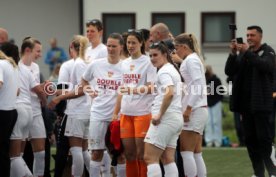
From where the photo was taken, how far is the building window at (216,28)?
29844mm

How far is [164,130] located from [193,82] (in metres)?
1.25

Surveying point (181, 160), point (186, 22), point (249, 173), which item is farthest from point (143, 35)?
point (186, 22)

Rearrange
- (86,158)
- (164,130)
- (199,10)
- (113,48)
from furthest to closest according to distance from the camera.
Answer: (199,10), (86,158), (113,48), (164,130)

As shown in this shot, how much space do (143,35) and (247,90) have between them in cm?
215

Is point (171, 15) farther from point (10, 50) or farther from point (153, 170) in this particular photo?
point (153, 170)

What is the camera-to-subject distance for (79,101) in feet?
45.9

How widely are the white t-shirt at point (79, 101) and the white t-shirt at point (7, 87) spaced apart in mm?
1528

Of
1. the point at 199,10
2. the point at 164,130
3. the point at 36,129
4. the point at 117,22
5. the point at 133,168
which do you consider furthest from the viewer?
the point at 117,22

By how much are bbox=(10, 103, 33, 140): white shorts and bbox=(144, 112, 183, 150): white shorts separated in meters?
2.02

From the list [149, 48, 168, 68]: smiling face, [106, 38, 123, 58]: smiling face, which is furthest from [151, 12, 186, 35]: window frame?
[149, 48, 168, 68]: smiling face

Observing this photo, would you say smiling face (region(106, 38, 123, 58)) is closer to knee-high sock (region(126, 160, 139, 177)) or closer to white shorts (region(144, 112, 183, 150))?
knee-high sock (region(126, 160, 139, 177))

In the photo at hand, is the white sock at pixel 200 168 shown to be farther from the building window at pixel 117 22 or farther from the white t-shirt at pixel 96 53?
the building window at pixel 117 22

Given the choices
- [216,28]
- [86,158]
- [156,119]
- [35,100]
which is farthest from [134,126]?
[216,28]

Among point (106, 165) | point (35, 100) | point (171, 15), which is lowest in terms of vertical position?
point (106, 165)
